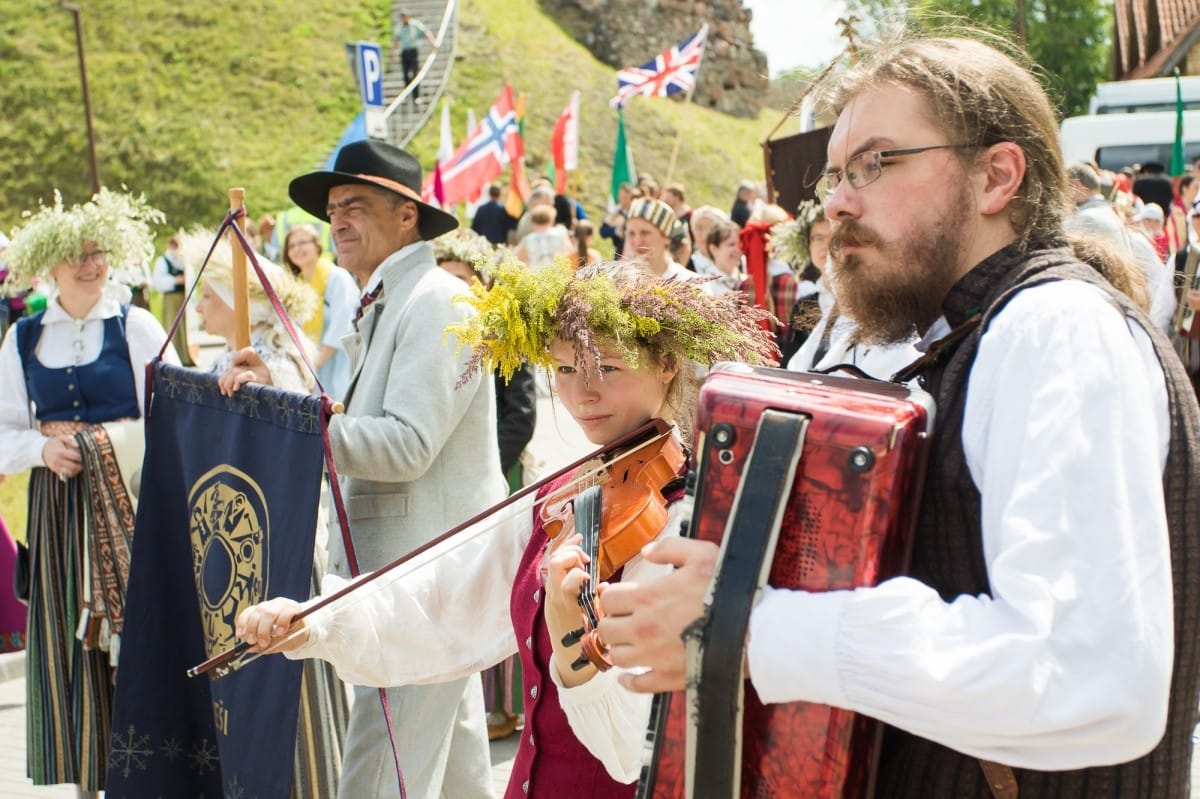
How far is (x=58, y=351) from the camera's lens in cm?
523

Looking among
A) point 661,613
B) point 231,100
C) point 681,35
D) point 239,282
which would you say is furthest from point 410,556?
point 681,35

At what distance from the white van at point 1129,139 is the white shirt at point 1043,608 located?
624 inches

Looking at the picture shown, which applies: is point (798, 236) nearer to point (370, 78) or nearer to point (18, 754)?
point (18, 754)

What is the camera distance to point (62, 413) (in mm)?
5180

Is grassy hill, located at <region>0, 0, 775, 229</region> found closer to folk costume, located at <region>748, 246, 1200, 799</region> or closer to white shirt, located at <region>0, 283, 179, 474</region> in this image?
white shirt, located at <region>0, 283, 179, 474</region>

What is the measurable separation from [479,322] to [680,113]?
116 feet

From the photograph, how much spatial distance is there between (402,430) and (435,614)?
124 centimetres

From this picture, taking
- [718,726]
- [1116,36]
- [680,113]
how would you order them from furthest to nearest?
[1116,36] → [680,113] → [718,726]

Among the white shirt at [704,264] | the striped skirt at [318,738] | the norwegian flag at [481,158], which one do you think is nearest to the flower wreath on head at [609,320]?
the striped skirt at [318,738]

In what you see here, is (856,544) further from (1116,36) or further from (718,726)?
(1116,36)

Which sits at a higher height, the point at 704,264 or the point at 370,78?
the point at 370,78

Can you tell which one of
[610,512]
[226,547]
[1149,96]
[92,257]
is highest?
[610,512]

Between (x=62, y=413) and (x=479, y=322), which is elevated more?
(x=479, y=322)

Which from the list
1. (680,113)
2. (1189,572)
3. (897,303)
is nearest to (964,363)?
(897,303)
